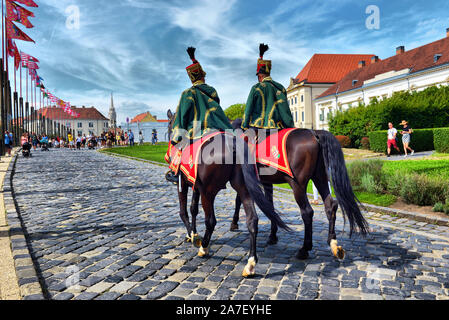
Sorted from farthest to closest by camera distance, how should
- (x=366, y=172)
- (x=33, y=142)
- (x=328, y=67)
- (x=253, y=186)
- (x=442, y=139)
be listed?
(x=328, y=67)
(x=33, y=142)
(x=442, y=139)
(x=366, y=172)
(x=253, y=186)

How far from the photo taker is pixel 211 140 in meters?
4.55

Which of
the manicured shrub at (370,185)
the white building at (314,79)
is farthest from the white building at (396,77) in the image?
the manicured shrub at (370,185)

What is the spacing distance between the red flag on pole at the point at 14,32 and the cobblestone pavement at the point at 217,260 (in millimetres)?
19635

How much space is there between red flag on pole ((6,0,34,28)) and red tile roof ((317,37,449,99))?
43620 mm

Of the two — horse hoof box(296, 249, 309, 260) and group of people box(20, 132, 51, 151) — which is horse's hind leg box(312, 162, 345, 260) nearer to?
horse hoof box(296, 249, 309, 260)

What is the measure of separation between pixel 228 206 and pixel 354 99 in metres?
58.6

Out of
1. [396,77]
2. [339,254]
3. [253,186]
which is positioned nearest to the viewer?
[253,186]

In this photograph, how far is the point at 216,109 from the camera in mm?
5090

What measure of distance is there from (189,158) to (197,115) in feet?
2.16

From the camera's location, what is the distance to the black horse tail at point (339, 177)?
477cm

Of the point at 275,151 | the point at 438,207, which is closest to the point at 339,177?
the point at 275,151

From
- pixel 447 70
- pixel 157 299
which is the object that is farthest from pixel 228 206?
pixel 447 70

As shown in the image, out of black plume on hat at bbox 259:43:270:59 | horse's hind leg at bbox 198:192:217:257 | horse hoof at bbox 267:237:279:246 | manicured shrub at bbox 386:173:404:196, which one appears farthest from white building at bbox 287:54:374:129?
horse's hind leg at bbox 198:192:217:257

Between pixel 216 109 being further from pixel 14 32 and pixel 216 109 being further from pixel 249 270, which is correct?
pixel 14 32
